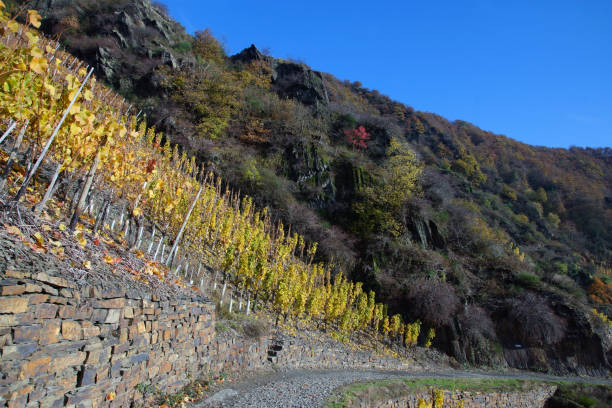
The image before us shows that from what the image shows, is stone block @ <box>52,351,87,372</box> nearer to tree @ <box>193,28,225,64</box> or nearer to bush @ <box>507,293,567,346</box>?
bush @ <box>507,293,567,346</box>

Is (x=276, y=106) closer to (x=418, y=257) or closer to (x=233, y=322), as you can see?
(x=418, y=257)

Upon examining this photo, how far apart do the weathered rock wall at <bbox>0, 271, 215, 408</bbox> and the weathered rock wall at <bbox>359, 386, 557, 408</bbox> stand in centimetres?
617

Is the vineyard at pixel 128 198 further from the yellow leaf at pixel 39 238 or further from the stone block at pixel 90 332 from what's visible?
the stone block at pixel 90 332

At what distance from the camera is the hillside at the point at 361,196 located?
1912 cm

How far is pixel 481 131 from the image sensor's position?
226 feet

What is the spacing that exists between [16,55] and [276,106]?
93.3 feet

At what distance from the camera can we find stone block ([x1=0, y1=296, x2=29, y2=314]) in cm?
245

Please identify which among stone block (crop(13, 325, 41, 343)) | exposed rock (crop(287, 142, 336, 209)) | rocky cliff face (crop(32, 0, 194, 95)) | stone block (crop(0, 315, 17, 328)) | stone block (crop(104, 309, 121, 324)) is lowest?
stone block (crop(104, 309, 121, 324))

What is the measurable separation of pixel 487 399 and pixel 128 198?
1496 centimetres

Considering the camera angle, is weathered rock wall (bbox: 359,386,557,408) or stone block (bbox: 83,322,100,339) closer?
stone block (bbox: 83,322,100,339)

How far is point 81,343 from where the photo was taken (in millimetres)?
3221

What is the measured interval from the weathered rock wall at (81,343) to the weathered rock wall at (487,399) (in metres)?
6.17

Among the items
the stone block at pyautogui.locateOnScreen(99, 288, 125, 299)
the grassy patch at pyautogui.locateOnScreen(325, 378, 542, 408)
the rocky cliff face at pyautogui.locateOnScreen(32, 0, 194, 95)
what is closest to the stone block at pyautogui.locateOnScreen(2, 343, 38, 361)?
the stone block at pyautogui.locateOnScreen(99, 288, 125, 299)

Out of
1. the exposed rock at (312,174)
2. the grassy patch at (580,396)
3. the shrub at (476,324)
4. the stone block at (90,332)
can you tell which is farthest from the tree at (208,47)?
the grassy patch at (580,396)
